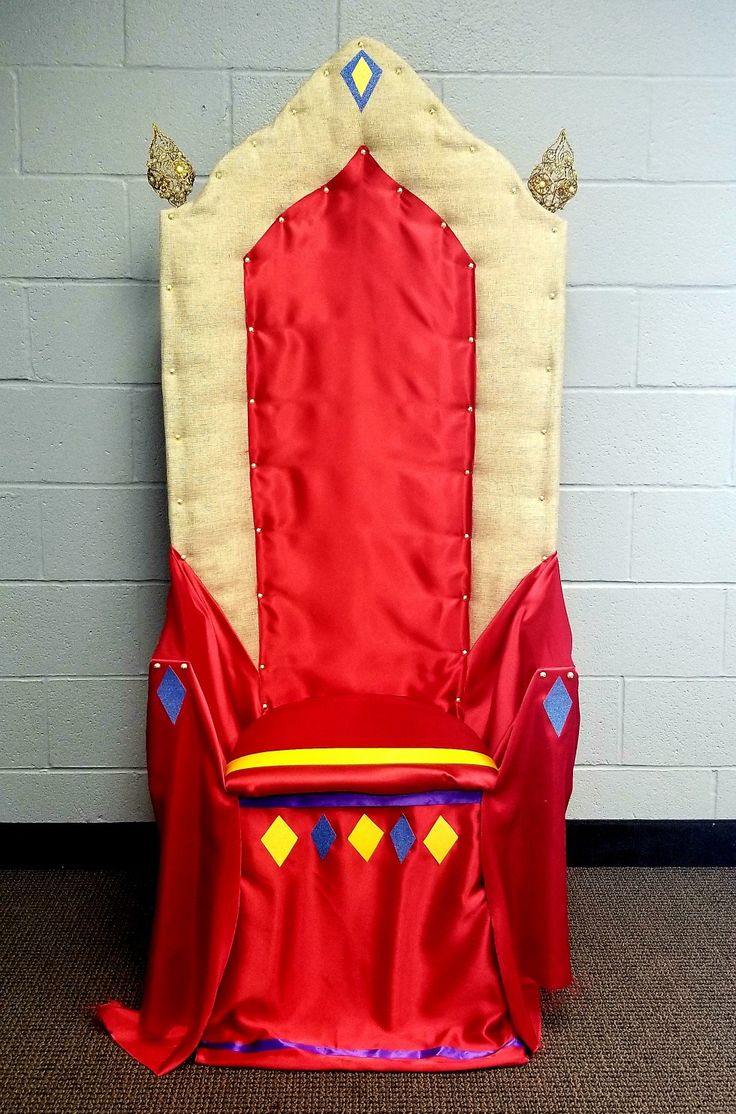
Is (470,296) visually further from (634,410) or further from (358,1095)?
(358,1095)

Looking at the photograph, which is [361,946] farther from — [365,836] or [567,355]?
[567,355]

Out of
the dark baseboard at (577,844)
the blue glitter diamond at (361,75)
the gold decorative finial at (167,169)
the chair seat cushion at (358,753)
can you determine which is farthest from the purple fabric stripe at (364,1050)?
the blue glitter diamond at (361,75)

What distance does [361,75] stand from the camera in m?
1.55

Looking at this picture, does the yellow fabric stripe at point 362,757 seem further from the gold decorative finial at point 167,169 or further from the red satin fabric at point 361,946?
the gold decorative finial at point 167,169

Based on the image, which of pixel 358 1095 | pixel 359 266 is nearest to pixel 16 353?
pixel 359 266

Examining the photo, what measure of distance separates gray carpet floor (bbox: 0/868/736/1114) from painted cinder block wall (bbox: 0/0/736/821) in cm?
21

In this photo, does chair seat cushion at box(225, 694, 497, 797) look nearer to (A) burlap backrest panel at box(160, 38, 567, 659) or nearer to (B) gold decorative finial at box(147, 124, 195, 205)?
(A) burlap backrest panel at box(160, 38, 567, 659)

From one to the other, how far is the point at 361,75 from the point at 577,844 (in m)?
1.60

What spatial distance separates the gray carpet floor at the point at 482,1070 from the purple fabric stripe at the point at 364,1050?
0.03m

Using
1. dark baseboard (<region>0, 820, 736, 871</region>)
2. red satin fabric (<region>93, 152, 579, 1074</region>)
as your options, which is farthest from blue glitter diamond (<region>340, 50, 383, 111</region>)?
dark baseboard (<region>0, 820, 736, 871</region>)

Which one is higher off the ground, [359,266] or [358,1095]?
[359,266]

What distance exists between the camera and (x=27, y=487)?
1931 millimetres

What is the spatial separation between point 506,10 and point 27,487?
132 cm

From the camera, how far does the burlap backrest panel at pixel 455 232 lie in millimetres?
1556
